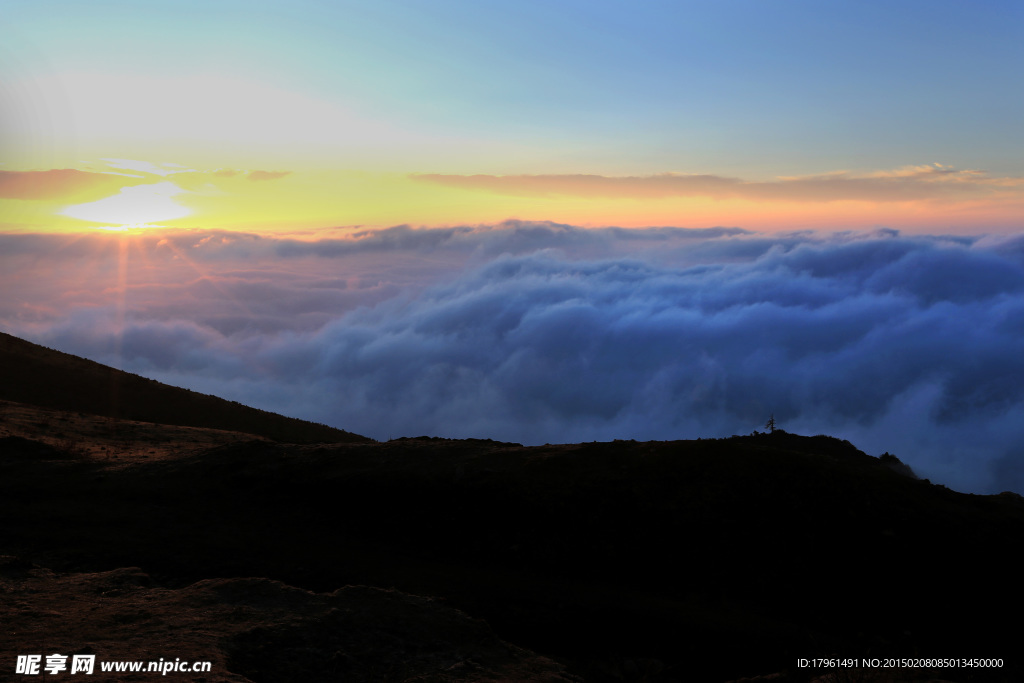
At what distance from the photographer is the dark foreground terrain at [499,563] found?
32.0 ft

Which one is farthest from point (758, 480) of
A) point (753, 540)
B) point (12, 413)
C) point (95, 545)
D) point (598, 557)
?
point (12, 413)

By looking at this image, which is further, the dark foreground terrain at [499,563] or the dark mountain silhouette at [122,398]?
the dark mountain silhouette at [122,398]

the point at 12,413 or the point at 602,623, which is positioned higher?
the point at 12,413

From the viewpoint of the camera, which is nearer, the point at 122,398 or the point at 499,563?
the point at 499,563

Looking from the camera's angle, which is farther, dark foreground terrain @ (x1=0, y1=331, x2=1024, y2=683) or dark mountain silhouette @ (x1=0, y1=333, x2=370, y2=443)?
dark mountain silhouette @ (x1=0, y1=333, x2=370, y2=443)

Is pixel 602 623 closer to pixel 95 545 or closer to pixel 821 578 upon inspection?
pixel 821 578

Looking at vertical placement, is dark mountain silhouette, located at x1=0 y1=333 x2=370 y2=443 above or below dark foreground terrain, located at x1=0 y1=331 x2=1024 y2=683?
above

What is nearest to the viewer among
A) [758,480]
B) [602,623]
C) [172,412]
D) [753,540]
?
[602,623]

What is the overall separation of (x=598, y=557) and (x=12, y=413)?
23663 mm

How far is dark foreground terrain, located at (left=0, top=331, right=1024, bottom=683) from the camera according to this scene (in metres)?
9.76

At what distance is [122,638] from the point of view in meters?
9.02

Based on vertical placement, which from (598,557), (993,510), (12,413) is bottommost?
(598,557)

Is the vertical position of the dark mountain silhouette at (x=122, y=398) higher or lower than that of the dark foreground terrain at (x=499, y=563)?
higher

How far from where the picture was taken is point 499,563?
595 inches
